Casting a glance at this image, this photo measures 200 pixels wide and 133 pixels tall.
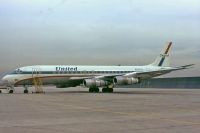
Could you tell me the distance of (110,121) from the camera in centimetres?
1368

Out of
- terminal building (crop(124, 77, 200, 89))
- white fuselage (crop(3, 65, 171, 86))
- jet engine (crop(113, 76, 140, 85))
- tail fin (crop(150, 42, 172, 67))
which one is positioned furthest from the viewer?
terminal building (crop(124, 77, 200, 89))

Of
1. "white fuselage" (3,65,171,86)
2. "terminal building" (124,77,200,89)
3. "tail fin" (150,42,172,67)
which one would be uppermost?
"tail fin" (150,42,172,67)

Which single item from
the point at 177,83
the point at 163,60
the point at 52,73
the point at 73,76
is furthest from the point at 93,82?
the point at 177,83

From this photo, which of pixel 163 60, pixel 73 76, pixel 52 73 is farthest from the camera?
pixel 163 60

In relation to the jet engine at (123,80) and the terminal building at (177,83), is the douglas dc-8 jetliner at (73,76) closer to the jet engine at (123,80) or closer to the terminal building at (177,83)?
the jet engine at (123,80)

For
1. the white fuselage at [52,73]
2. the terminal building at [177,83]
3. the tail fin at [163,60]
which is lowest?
the terminal building at [177,83]

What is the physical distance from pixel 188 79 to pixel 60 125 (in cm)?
7207

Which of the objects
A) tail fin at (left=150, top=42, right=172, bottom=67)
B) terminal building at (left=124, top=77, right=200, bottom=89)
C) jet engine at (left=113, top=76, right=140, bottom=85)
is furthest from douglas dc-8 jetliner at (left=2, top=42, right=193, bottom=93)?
terminal building at (left=124, top=77, right=200, bottom=89)

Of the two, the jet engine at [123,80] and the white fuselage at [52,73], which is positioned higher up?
the white fuselage at [52,73]

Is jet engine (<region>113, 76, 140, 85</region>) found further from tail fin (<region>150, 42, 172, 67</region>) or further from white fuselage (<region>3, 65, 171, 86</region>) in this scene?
tail fin (<region>150, 42, 172, 67</region>)

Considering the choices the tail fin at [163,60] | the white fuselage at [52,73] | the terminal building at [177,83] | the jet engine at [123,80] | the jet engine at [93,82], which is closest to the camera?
the white fuselage at [52,73]

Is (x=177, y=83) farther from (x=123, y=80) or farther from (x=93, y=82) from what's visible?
(x=93, y=82)

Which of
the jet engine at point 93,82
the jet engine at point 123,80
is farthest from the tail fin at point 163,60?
the jet engine at point 93,82

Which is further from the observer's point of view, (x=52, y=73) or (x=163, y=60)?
(x=163, y=60)
